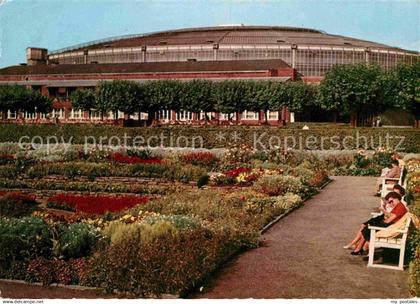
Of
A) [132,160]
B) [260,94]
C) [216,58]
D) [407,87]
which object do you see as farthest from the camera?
[216,58]

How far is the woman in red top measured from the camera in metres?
10.7

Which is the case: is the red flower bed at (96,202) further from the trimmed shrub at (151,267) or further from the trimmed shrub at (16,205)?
the trimmed shrub at (151,267)

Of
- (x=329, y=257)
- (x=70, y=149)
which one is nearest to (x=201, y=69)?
(x=70, y=149)

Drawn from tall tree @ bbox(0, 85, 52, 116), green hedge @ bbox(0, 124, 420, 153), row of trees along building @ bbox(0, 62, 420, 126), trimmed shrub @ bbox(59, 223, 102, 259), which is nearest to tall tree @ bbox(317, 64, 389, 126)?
row of trees along building @ bbox(0, 62, 420, 126)

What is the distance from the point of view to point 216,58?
3000 inches

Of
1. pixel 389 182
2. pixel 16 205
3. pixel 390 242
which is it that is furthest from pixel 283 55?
pixel 390 242

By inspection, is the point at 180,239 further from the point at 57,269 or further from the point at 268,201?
the point at 268,201

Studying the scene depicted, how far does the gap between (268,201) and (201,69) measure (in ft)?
173

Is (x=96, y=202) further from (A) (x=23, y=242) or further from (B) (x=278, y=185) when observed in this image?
(A) (x=23, y=242)

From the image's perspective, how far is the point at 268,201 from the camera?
1675 centimetres

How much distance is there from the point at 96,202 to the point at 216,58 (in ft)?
198

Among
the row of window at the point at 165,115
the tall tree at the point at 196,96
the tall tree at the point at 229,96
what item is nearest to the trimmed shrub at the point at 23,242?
the tall tree at the point at 229,96

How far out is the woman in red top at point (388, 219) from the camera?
10.7 metres

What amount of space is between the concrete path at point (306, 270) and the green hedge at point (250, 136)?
20.0 meters
